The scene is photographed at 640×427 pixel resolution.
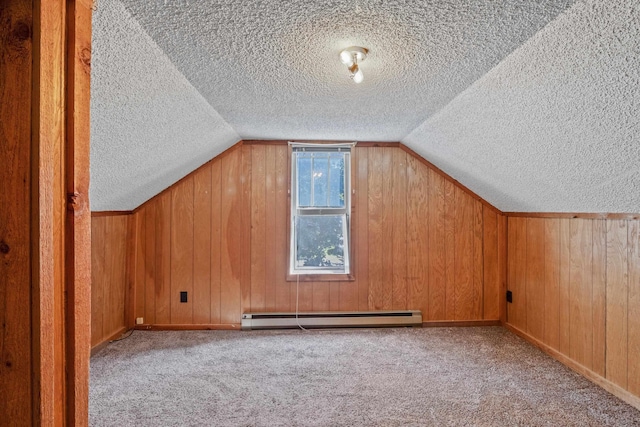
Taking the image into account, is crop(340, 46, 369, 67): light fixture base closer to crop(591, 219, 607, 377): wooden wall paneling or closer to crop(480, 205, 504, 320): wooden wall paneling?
crop(591, 219, 607, 377): wooden wall paneling

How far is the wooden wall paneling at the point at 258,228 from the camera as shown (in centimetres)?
332

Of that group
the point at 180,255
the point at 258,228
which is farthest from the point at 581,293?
the point at 180,255

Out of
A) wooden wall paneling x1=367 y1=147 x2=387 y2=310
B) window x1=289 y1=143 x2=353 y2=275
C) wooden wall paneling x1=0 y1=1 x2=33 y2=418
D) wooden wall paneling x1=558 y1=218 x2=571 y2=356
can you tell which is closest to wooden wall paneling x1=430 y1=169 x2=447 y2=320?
wooden wall paneling x1=367 y1=147 x2=387 y2=310

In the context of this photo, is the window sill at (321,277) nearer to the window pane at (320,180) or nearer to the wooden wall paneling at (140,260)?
the window pane at (320,180)

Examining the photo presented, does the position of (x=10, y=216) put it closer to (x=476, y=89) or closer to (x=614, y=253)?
(x=476, y=89)

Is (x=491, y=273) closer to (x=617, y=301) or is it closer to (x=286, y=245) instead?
(x=617, y=301)

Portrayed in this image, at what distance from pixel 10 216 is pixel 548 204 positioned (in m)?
3.09

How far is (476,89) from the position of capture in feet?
5.93

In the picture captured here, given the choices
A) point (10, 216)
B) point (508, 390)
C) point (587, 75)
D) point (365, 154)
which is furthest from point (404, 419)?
point (365, 154)

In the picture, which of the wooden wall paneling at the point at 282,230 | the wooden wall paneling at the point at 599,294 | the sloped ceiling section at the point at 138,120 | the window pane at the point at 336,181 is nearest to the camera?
the sloped ceiling section at the point at 138,120

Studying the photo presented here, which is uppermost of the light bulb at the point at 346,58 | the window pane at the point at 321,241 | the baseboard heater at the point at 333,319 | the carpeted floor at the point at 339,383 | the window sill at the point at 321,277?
the light bulb at the point at 346,58

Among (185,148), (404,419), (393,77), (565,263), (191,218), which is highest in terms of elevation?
(393,77)

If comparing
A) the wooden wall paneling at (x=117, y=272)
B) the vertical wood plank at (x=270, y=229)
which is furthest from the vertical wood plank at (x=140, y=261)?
the vertical wood plank at (x=270, y=229)

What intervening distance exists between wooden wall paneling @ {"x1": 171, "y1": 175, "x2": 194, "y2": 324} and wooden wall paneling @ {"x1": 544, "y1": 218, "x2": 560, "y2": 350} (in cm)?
314
